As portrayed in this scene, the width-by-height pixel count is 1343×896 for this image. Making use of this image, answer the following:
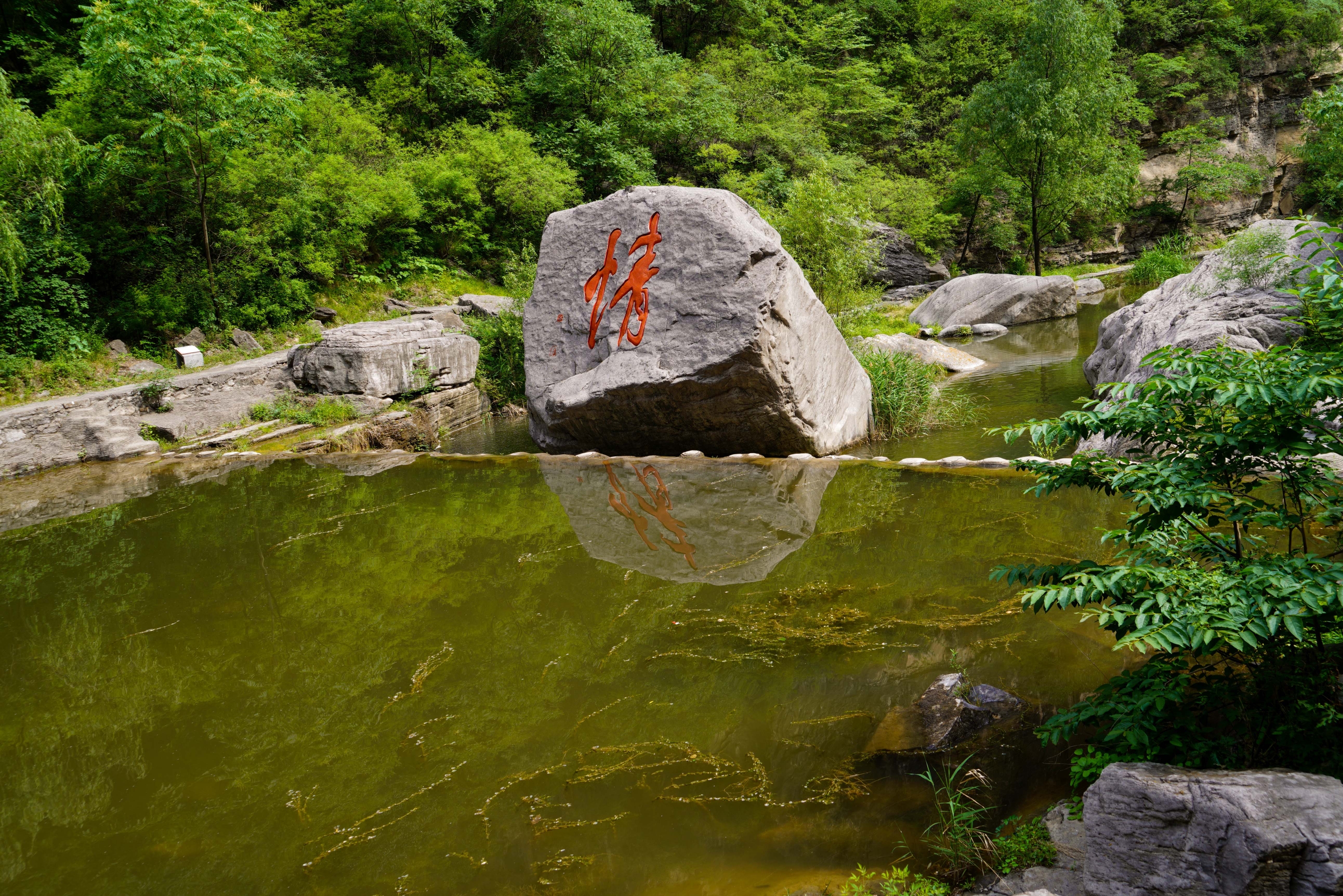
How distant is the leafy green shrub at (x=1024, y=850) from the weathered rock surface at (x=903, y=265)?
2304 centimetres

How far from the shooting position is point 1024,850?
2.54 m

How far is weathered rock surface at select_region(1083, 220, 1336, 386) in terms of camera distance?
7367mm

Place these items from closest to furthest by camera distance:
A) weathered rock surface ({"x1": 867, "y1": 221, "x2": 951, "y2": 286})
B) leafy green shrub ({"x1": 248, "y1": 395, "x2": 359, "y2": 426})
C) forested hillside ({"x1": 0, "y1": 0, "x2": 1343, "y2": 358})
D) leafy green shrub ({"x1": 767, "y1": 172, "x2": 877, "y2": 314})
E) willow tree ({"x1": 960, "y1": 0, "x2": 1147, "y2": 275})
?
leafy green shrub ({"x1": 248, "y1": 395, "x2": 359, "y2": 426})
leafy green shrub ({"x1": 767, "y1": 172, "x2": 877, "y2": 314})
forested hillside ({"x1": 0, "y1": 0, "x2": 1343, "y2": 358})
willow tree ({"x1": 960, "y1": 0, "x2": 1147, "y2": 275})
weathered rock surface ({"x1": 867, "y1": 221, "x2": 951, "y2": 286})

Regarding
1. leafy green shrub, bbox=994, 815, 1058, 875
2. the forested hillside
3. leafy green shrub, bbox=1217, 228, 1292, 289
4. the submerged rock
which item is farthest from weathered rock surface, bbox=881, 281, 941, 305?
leafy green shrub, bbox=994, 815, 1058, 875

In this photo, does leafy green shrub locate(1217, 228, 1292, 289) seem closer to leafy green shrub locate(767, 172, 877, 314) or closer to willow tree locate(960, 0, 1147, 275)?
leafy green shrub locate(767, 172, 877, 314)

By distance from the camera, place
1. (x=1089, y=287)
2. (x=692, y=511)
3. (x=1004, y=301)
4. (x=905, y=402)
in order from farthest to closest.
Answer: (x=1089, y=287), (x=1004, y=301), (x=905, y=402), (x=692, y=511)

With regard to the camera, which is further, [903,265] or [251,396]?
[903,265]

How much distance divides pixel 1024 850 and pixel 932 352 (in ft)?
42.0

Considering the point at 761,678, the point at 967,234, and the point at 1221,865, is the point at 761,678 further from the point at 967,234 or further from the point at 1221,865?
the point at 967,234

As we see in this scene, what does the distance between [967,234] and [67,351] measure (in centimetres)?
2642

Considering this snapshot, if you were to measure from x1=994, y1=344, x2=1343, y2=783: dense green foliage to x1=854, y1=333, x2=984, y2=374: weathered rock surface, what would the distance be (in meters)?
10.5

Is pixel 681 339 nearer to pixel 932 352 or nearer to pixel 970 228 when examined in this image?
pixel 932 352

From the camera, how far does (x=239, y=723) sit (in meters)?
3.79

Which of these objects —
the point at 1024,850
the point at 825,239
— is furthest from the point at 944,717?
the point at 825,239
